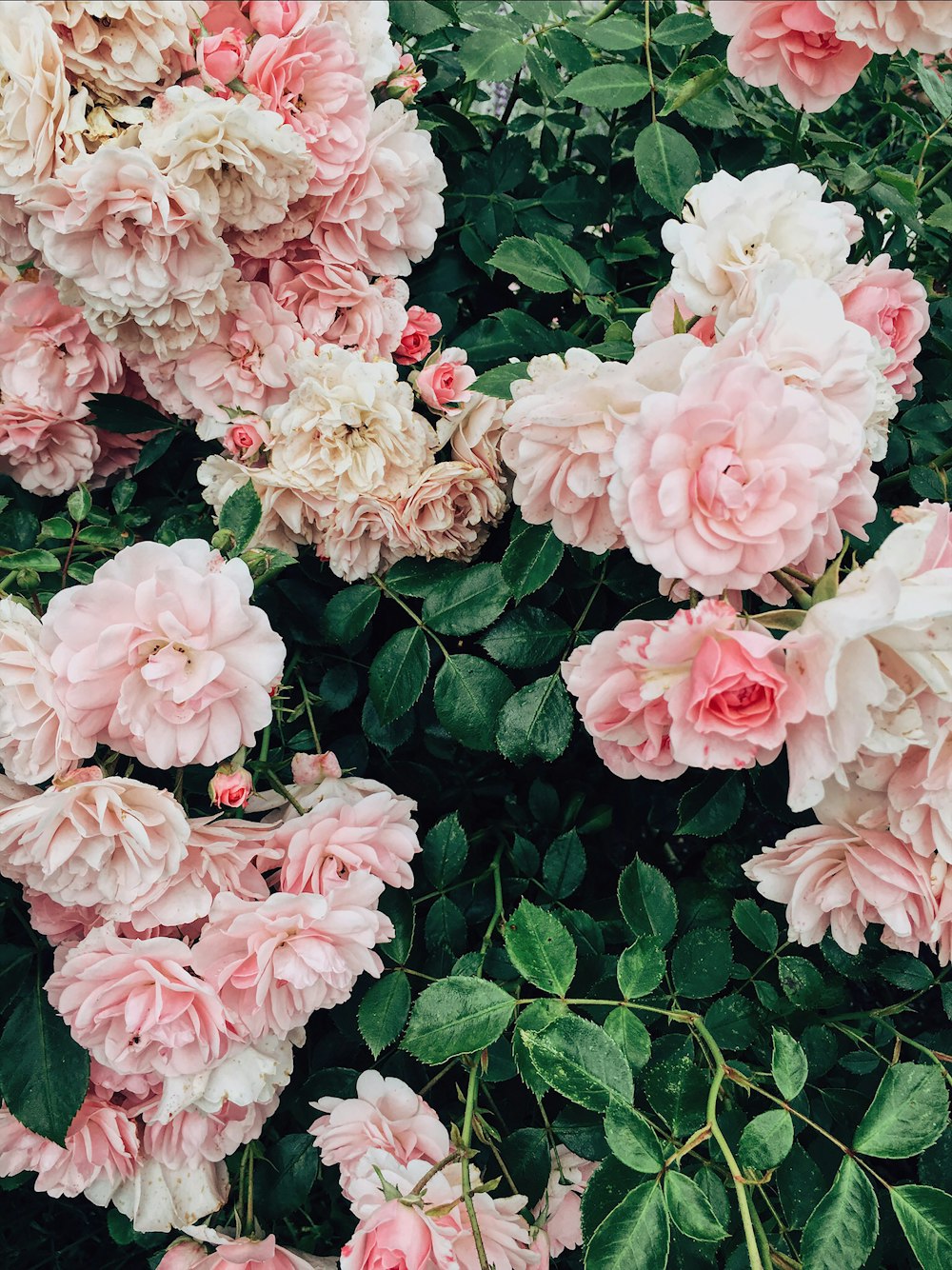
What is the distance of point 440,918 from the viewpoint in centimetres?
117

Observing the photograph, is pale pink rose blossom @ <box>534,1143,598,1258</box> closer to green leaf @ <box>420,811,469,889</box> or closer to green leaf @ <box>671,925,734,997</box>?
green leaf @ <box>671,925,734,997</box>

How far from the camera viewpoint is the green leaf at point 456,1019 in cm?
92

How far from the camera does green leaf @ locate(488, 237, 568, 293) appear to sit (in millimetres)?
1168

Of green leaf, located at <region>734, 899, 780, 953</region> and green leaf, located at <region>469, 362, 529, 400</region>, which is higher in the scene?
green leaf, located at <region>469, 362, 529, 400</region>

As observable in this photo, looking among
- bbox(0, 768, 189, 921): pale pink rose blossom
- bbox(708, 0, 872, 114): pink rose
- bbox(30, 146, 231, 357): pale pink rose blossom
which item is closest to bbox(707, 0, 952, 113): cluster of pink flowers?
bbox(708, 0, 872, 114): pink rose

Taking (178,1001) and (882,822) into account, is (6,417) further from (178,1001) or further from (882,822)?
(882,822)

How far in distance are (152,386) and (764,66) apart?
0.77 m

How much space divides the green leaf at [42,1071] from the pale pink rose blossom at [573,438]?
2.42 ft

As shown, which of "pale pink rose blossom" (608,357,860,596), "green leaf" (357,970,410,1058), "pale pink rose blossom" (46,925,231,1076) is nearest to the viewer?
"pale pink rose blossom" (608,357,860,596)

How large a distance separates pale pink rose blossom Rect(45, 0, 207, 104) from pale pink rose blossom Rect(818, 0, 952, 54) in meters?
0.64

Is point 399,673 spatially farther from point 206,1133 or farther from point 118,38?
point 118,38

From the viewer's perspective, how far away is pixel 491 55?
1285mm

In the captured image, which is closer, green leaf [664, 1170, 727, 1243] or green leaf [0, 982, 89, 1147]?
green leaf [664, 1170, 727, 1243]

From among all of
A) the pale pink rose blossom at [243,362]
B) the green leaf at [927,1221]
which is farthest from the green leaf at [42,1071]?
the green leaf at [927,1221]
